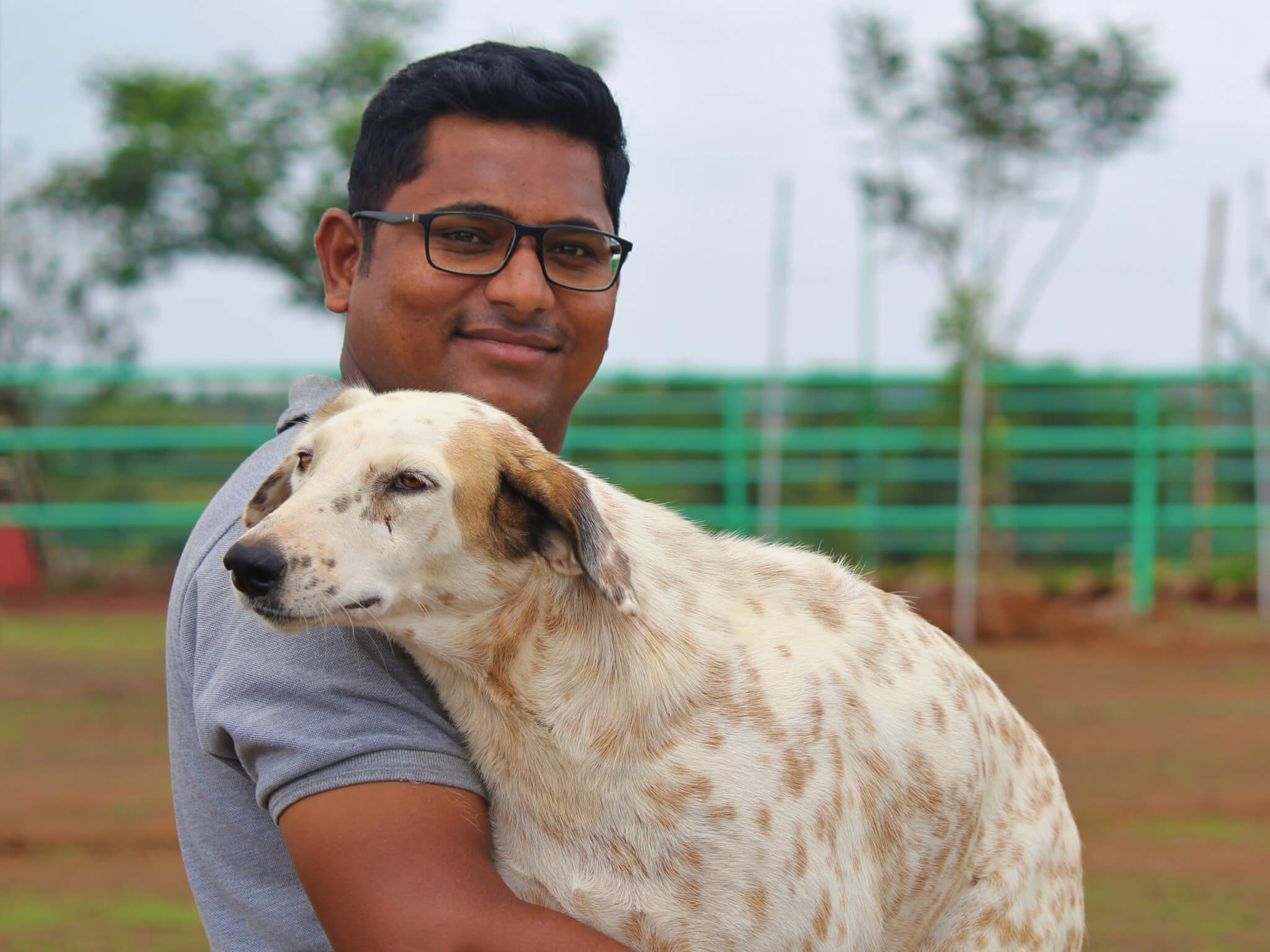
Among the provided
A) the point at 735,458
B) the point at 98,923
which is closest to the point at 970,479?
the point at 735,458

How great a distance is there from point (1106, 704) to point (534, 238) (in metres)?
9.70

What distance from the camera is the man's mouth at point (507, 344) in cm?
262

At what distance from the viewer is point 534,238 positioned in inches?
101

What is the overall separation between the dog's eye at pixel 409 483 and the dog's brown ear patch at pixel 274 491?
22 cm

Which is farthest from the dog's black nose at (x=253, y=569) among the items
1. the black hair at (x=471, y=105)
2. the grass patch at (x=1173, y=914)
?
the grass patch at (x=1173, y=914)

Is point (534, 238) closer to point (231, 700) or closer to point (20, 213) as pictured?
point (231, 700)

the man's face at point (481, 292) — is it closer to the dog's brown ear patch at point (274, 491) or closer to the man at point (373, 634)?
the man at point (373, 634)

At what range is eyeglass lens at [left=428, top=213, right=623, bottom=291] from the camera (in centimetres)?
252

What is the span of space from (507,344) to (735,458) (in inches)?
631

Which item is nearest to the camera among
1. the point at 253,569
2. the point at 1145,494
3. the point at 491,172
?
the point at 253,569

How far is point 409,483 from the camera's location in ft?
7.45

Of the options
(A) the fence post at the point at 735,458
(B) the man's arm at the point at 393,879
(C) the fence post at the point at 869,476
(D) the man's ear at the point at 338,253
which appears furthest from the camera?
(C) the fence post at the point at 869,476

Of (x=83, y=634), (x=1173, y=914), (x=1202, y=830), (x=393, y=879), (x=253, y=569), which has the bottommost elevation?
(x=83, y=634)

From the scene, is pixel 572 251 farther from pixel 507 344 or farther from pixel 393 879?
pixel 393 879
